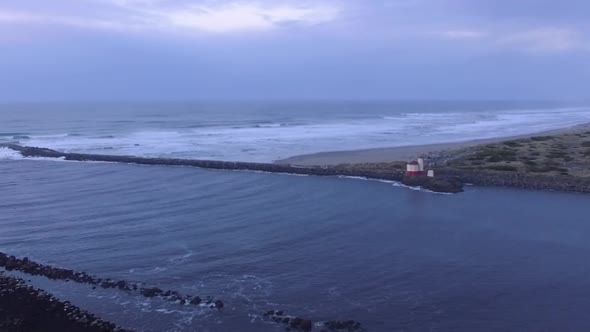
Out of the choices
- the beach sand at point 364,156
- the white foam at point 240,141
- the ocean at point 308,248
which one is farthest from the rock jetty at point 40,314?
the white foam at point 240,141

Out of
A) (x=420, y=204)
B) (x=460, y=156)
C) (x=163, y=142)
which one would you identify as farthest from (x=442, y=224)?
(x=163, y=142)

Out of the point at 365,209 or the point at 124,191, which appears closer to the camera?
the point at 365,209

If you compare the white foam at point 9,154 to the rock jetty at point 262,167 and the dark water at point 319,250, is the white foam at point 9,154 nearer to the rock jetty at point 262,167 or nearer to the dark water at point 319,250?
the rock jetty at point 262,167

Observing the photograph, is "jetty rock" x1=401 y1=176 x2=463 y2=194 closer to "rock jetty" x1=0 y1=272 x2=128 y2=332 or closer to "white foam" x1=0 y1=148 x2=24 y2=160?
"rock jetty" x1=0 y1=272 x2=128 y2=332

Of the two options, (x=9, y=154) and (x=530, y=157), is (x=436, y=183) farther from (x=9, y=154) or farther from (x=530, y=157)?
(x=9, y=154)

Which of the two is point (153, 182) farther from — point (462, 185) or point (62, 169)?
point (462, 185)
